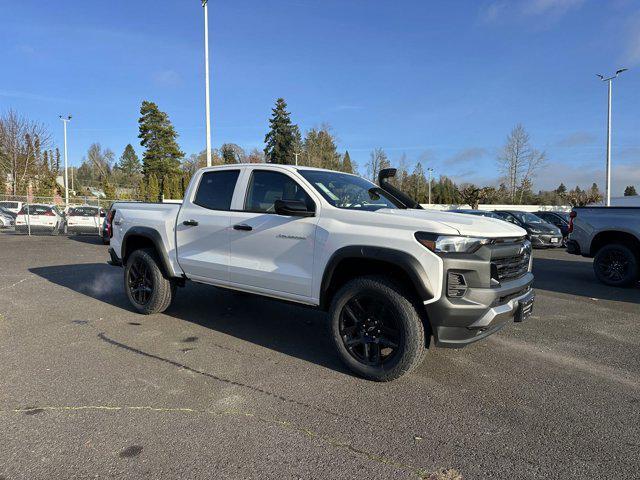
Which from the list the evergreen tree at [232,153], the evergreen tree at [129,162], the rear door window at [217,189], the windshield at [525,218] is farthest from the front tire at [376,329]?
the evergreen tree at [129,162]

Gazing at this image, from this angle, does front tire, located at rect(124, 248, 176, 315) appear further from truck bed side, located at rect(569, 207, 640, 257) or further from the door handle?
truck bed side, located at rect(569, 207, 640, 257)

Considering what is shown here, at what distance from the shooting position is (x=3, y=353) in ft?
14.5

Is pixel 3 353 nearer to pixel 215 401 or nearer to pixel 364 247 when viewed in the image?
pixel 215 401

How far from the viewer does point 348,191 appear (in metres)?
4.66

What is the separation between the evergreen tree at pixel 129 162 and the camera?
95438mm

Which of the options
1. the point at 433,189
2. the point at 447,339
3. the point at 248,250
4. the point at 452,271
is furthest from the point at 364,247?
the point at 433,189

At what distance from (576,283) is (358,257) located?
704cm

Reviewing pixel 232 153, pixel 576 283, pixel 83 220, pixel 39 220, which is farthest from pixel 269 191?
pixel 232 153

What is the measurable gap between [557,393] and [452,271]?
1366 millimetres

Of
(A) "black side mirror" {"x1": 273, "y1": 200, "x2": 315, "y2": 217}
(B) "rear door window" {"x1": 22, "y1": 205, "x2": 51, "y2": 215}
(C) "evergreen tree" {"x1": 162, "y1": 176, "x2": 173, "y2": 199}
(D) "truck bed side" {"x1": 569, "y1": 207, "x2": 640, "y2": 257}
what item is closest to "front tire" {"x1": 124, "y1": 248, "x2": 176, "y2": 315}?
(A) "black side mirror" {"x1": 273, "y1": 200, "x2": 315, "y2": 217}

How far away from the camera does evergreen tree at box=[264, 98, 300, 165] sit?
5800cm

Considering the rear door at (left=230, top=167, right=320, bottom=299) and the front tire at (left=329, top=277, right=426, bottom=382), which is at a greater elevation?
the rear door at (left=230, top=167, right=320, bottom=299)

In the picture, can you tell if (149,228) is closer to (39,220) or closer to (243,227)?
(243,227)

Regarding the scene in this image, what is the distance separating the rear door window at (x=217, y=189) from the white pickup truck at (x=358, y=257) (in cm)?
2
